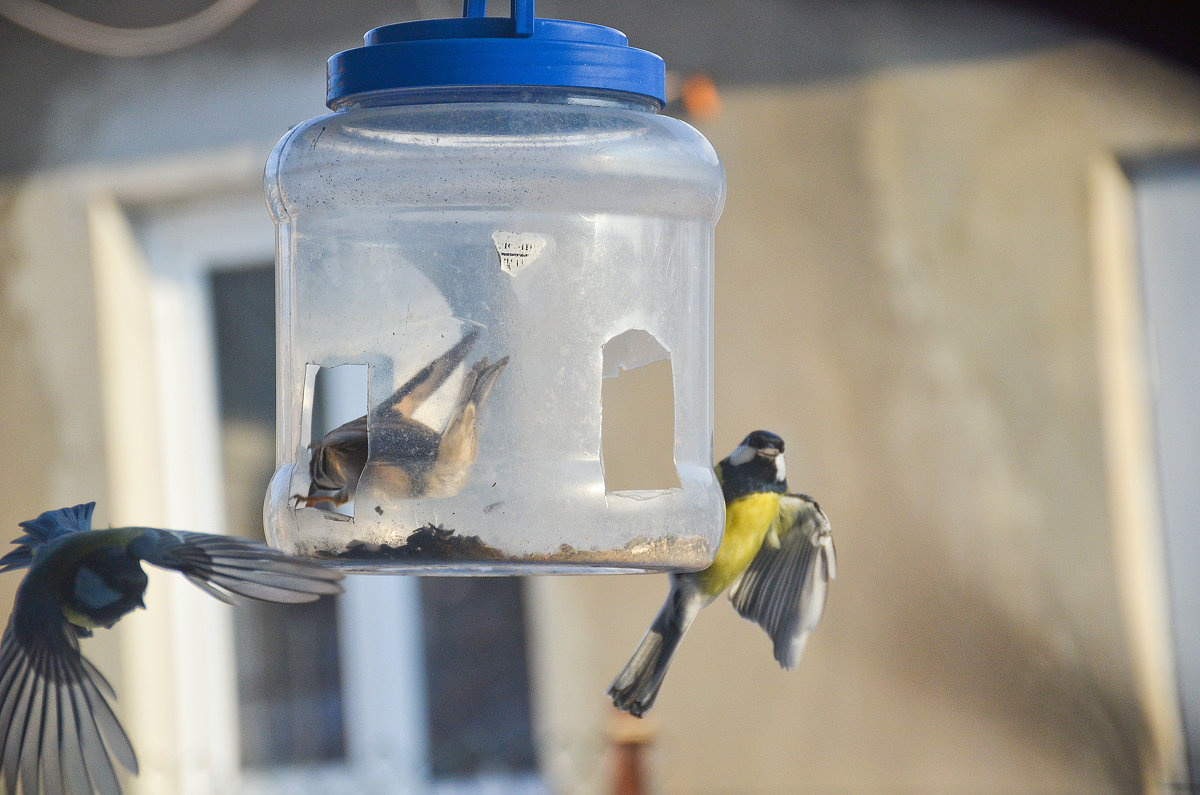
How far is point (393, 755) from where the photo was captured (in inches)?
152

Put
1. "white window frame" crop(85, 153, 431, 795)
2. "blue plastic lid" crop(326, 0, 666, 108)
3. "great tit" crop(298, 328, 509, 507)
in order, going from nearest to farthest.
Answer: "blue plastic lid" crop(326, 0, 666, 108) < "great tit" crop(298, 328, 509, 507) < "white window frame" crop(85, 153, 431, 795)

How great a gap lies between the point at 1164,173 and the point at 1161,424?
653mm

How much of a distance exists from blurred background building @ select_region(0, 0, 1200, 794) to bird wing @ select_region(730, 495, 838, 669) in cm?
157

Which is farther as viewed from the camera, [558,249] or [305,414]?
[305,414]

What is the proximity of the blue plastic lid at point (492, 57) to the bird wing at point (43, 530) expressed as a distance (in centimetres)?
98

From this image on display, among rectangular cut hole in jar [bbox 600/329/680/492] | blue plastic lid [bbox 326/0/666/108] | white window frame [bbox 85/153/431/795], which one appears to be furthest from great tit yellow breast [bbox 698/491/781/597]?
white window frame [bbox 85/153/431/795]

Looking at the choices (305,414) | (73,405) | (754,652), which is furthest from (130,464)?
(305,414)

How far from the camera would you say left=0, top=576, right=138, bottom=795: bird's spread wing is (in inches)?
67.2

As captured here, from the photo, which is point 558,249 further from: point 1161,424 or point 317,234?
point 1161,424

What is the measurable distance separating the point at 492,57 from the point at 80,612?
1.13 m

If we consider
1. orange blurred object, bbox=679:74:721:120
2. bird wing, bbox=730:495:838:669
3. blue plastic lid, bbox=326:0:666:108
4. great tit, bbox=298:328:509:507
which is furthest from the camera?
orange blurred object, bbox=679:74:721:120

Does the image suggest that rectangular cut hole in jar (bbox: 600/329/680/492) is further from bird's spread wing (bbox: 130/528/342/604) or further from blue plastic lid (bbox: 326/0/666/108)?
blue plastic lid (bbox: 326/0/666/108)

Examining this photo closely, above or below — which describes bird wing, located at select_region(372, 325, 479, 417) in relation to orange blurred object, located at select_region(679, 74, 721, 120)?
below

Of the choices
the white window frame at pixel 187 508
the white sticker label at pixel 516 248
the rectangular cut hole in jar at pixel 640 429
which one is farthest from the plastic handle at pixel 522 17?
the white window frame at pixel 187 508
